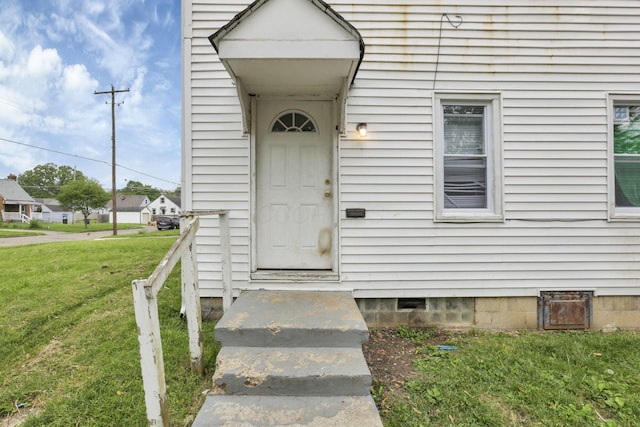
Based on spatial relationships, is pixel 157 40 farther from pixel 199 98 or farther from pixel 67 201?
pixel 67 201

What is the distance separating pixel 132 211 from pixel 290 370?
6427 cm

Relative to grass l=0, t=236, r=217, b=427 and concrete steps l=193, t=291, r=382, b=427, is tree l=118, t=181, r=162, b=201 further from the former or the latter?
concrete steps l=193, t=291, r=382, b=427

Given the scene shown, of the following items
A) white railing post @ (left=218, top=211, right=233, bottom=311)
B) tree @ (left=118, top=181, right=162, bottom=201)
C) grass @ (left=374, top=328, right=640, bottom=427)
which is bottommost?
grass @ (left=374, top=328, right=640, bottom=427)

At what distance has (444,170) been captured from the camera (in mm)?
3605

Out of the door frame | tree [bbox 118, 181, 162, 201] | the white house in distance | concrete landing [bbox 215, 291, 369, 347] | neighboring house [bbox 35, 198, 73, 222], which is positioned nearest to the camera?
concrete landing [bbox 215, 291, 369, 347]

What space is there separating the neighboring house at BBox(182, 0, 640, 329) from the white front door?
0.02 metres

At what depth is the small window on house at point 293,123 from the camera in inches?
143

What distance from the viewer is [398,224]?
350cm

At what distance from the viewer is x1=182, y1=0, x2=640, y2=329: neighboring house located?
11.4 ft

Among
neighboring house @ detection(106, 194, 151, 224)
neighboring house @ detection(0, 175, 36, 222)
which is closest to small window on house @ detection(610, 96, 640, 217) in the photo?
neighboring house @ detection(0, 175, 36, 222)

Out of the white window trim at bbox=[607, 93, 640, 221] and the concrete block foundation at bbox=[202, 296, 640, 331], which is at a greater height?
the white window trim at bbox=[607, 93, 640, 221]

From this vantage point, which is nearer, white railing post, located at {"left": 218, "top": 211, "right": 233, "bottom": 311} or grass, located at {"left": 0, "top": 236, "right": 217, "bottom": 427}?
grass, located at {"left": 0, "top": 236, "right": 217, "bottom": 427}

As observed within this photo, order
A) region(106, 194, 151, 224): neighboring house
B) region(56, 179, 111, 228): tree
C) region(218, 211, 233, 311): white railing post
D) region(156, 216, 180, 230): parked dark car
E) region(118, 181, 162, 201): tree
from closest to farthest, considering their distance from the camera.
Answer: region(218, 211, 233, 311): white railing post
region(156, 216, 180, 230): parked dark car
region(56, 179, 111, 228): tree
region(106, 194, 151, 224): neighboring house
region(118, 181, 162, 201): tree

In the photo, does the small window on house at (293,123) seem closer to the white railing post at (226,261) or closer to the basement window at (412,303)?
the white railing post at (226,261)
